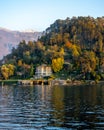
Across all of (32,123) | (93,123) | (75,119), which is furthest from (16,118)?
(93,123)

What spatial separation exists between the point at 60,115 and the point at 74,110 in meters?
7.29

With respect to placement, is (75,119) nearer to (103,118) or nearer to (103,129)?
(103,118)

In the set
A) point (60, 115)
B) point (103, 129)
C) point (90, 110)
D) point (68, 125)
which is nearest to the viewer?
point (103, 129)

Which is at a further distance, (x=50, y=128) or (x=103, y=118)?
(x=103, y=118)

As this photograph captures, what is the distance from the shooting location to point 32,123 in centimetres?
5206

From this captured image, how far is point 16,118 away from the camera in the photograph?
57.0 meters

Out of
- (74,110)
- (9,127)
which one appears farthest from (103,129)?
(74,110)

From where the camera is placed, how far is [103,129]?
46.4m

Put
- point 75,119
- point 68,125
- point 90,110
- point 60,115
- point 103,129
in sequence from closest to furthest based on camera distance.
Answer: point 103,129 → point 68,125 → point 75,119 → point 60,115 → point 90,110

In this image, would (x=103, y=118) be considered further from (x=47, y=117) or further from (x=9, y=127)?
(x=9, y=127)

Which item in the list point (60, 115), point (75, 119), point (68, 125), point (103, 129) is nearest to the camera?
point (103, 129)

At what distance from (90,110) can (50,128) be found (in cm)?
1942

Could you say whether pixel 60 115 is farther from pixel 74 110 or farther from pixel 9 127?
pixel 9 127

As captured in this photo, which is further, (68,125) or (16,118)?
(16,118)
